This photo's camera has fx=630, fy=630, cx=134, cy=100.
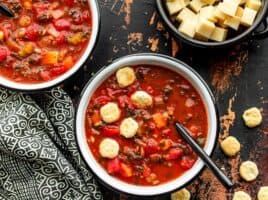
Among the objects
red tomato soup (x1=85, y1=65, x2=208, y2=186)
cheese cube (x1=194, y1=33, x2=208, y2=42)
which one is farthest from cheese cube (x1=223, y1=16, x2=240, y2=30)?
red tomato soup (x1=85, y1=65, x2=208, y2=186)

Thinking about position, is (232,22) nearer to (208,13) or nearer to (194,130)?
(208,13)

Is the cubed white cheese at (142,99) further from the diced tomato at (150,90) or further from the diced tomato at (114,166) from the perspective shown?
the diced tomato at (114,166)

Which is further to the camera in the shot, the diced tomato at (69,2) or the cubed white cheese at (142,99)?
the diced tomato at (69,2)

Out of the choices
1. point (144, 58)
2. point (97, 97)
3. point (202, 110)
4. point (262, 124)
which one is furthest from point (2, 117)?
point (262, 124)

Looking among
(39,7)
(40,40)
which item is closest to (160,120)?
(40,40)

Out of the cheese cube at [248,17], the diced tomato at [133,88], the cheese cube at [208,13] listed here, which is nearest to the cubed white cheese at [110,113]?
the diced tomato at [133,88]
